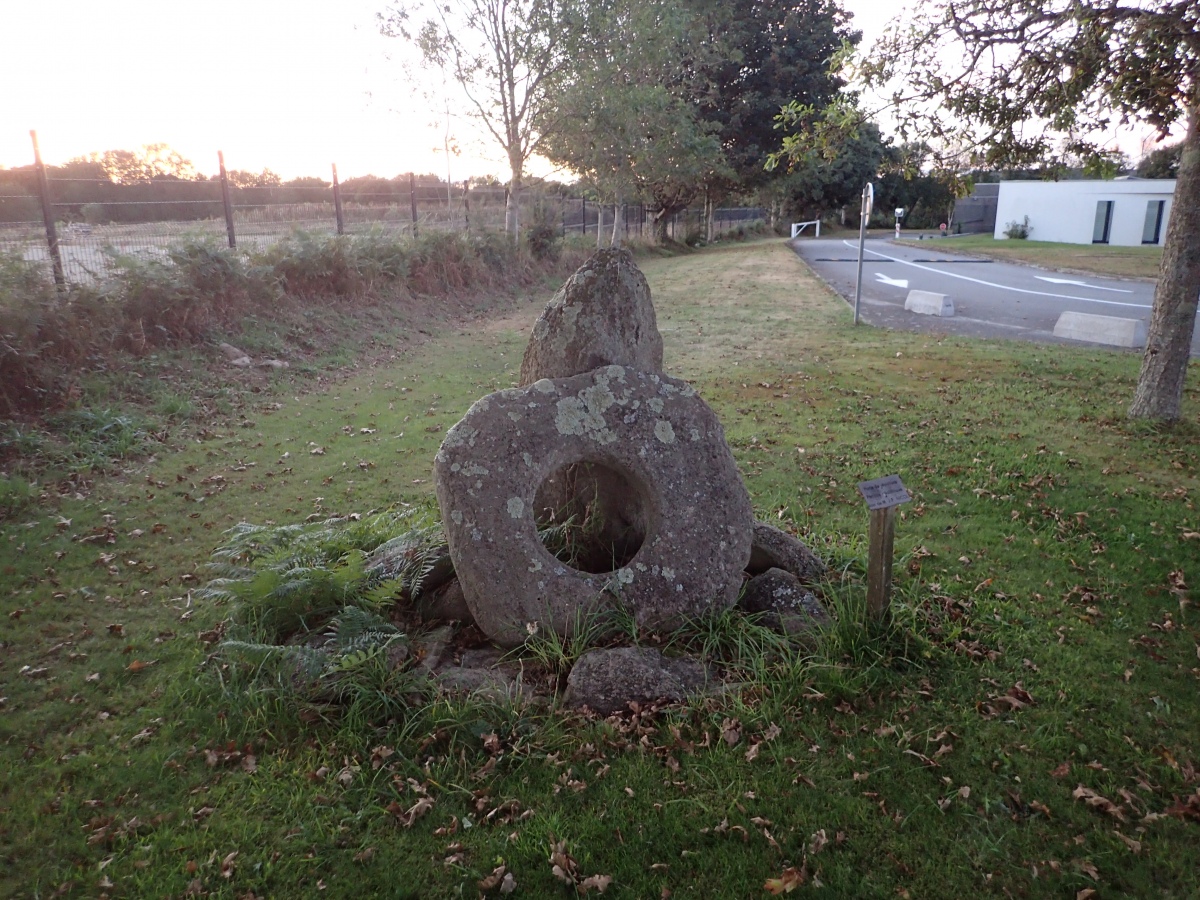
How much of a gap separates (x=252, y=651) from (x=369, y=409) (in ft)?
20.1

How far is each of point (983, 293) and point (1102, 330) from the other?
6824 millimetres

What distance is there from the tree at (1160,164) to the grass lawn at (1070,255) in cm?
810

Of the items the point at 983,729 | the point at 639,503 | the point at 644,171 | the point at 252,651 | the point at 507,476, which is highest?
the point at 644,171

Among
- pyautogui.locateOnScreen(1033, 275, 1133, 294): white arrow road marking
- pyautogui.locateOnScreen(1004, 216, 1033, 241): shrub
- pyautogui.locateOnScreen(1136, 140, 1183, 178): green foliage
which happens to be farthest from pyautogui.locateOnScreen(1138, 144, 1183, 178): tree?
pyautogui.locateOnScreen(1033, 275, 1133, 294): white arrow road marking

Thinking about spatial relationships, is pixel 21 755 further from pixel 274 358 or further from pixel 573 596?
pixel 274 358

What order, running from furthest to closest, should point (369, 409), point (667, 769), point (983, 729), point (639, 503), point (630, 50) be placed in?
point (630, 50)
point (369, 409)
point (639, 503)
point (983, 729)
point (667, 769)

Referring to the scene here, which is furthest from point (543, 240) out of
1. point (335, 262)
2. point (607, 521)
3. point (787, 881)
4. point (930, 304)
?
point (787, 881)

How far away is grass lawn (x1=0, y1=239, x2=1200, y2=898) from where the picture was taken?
10.4 feet

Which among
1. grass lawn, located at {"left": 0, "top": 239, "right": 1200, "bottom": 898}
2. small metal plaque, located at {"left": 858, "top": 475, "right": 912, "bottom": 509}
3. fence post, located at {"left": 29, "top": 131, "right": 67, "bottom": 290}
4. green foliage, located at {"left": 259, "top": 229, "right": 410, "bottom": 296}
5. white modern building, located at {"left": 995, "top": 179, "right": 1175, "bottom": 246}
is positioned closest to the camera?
grass lawn, located at {"left": 0, "top": 239, "right": 1200, "bottom": 898}

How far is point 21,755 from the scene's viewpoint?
3773mm

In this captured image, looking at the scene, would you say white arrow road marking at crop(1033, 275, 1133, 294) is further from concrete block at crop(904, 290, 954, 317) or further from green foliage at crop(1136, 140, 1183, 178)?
green foliage at crop(1136, 140, 1183, 178)

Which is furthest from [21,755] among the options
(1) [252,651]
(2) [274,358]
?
(2) [274,358]

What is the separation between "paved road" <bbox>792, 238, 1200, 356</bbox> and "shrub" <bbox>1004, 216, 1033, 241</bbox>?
41.6 ft

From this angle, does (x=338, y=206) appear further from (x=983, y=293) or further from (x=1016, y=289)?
(x=1016, y=289)
